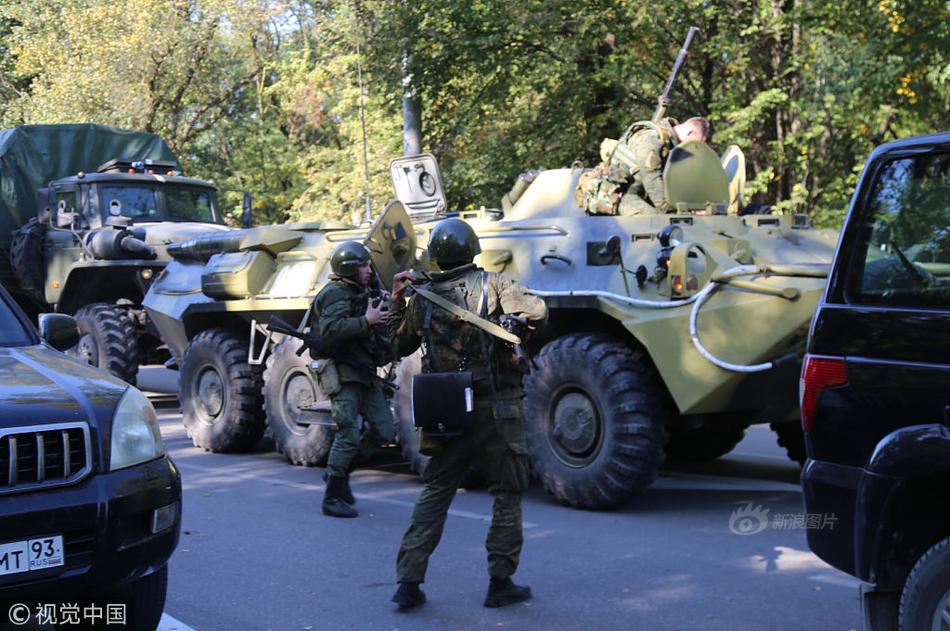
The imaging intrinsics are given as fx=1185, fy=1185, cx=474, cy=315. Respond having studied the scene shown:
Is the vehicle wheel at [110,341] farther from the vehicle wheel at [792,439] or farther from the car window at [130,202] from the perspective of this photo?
the vehicle wheel at [792,439]

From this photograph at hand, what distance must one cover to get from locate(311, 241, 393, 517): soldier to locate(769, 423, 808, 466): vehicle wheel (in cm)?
298

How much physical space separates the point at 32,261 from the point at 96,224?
1.00m

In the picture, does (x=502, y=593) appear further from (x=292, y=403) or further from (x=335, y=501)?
(x=292, y=403)

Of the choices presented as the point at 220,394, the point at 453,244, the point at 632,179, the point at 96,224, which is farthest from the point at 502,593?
the point at 96,224

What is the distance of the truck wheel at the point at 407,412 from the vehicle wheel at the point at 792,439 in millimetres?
2632

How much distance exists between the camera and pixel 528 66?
16859mm

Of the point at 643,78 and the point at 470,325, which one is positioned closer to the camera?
the point at 470,325

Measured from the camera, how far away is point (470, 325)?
5.43 metres

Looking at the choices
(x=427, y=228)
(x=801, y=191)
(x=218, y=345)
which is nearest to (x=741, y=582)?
(x=427, y=228)

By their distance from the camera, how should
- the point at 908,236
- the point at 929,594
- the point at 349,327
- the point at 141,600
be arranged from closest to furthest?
the point at 929,594
the point at 908,236
the point at 141,600
the point at 349,327

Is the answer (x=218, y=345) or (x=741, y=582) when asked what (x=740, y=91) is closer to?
(x=218, y=345)

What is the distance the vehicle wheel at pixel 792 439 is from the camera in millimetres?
8680

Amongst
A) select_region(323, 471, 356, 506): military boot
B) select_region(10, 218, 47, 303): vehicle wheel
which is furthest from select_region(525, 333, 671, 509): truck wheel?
select_region(10, 218, 47, 303): vehicle wheel

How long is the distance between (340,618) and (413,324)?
1382 mm
